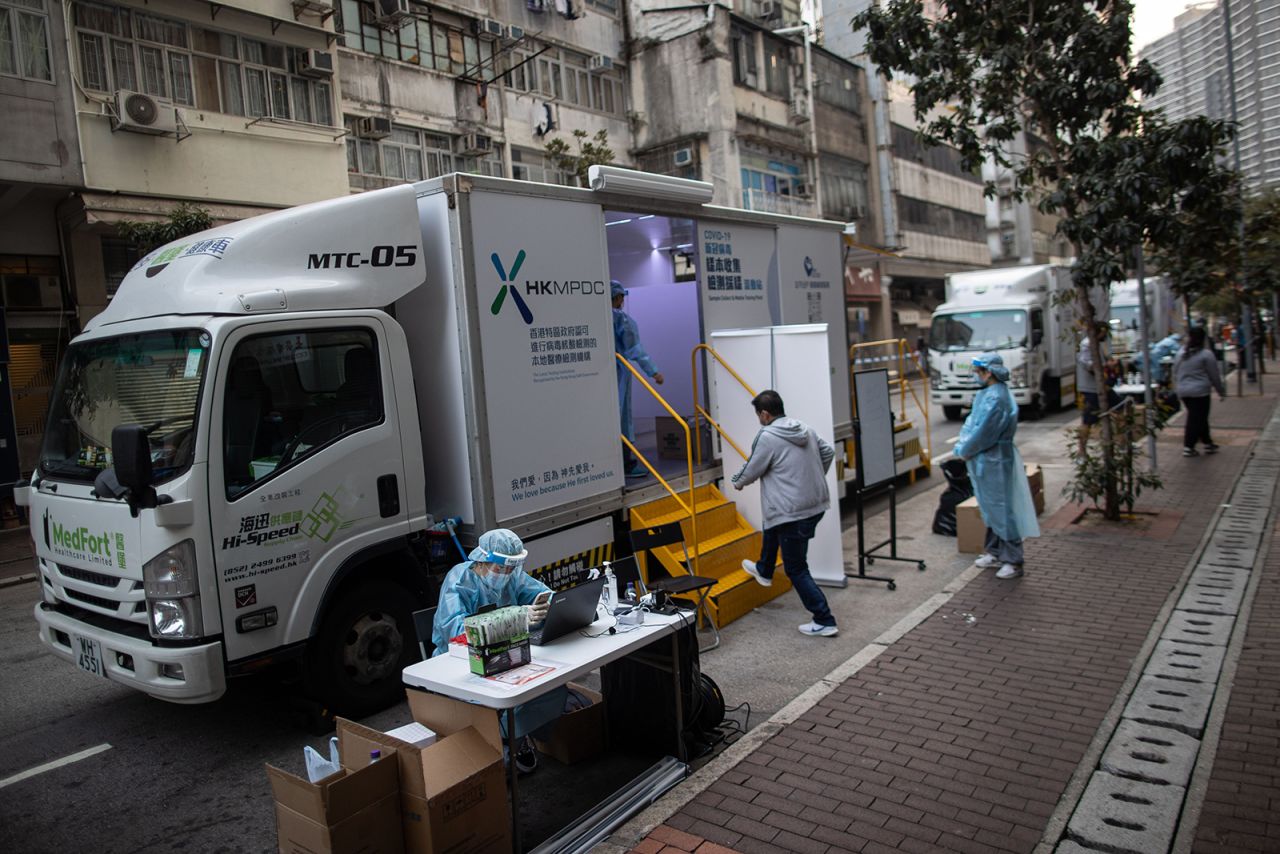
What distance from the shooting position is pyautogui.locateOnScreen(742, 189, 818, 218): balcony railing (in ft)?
94.3

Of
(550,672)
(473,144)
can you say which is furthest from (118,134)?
(550,672)

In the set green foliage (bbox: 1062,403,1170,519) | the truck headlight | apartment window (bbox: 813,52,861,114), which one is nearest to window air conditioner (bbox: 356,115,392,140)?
green foliage (bbox: 1062,403,1170,519)

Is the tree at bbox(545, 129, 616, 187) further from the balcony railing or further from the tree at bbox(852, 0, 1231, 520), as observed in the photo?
the tree at bbox(852, 0, 1231, 520)

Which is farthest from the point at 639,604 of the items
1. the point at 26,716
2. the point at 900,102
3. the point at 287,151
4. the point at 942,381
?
the point at 900,102

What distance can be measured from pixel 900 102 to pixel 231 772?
37.9 m

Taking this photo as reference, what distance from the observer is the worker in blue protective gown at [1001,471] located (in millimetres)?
7648

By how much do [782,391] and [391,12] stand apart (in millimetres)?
15119

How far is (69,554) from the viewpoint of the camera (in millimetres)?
5172

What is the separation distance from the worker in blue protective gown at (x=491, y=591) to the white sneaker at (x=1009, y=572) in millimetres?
4686

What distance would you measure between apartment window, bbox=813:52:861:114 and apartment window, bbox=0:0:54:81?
25463 millimetres

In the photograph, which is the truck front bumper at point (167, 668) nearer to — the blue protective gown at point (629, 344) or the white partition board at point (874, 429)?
the blue protective gown at point (629, 344)

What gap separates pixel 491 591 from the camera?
448 centimetres

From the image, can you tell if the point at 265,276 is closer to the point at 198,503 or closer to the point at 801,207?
the point at 198,503

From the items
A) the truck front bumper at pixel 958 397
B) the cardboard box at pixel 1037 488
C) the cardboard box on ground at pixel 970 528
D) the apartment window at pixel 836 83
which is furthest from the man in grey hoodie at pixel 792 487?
the apartment window at pixel 836 83
